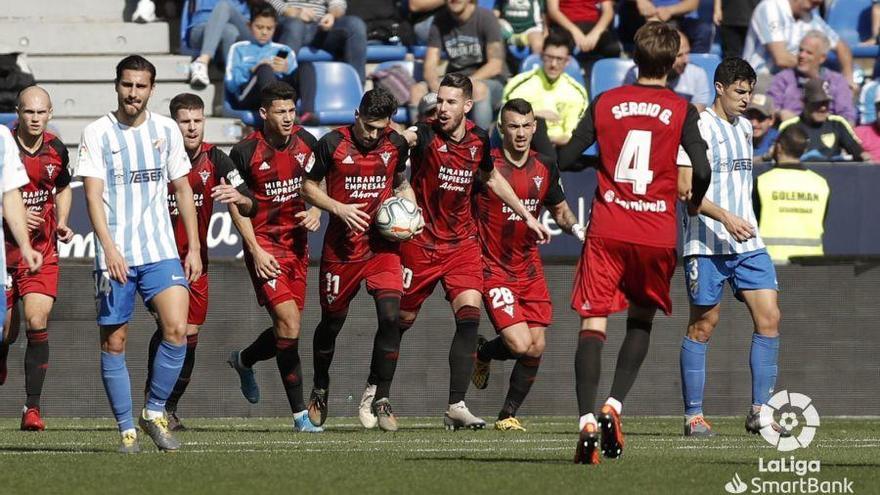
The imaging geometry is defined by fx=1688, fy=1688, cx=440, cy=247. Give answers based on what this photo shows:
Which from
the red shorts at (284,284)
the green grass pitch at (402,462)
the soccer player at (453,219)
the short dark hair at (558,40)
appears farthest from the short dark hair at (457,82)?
the short dark hair at (558,40)

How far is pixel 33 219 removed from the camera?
1141 centimetres

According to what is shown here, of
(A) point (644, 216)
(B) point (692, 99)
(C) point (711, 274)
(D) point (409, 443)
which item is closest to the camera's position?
(A) point (644, 216)

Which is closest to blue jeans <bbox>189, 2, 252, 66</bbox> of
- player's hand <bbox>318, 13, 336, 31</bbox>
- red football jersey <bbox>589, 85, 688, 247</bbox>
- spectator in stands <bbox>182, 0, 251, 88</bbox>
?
spectator in stands <bbox>182, 0, 251, 88</bbox>

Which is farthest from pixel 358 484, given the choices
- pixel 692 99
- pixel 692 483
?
pixel 692 99

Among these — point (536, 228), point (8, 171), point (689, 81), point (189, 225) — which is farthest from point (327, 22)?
point (8, 171)

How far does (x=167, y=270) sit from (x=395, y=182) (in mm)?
2675

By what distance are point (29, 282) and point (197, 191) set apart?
143 cm

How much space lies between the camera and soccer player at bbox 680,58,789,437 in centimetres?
1056

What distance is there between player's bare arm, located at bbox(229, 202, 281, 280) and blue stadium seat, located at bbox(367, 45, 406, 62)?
6948 mm

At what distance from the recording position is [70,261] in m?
13.0

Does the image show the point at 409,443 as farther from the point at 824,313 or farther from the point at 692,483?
the point at 824,313

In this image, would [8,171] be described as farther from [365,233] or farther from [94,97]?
[94,97]

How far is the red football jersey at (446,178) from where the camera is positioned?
11.3 metres

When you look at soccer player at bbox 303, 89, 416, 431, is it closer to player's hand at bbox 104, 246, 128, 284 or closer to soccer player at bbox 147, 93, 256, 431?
soccer player at bbox 147, 93, 256, 431
